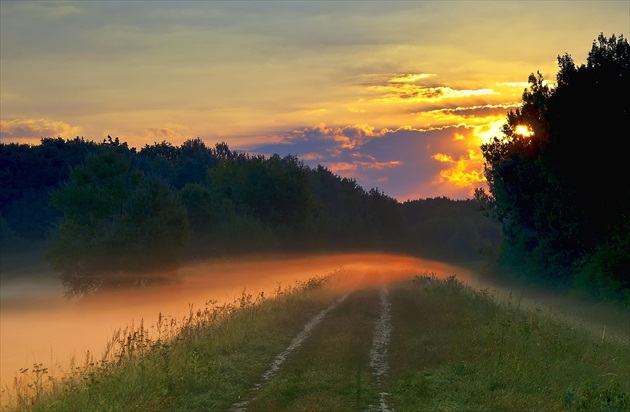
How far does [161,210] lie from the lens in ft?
237

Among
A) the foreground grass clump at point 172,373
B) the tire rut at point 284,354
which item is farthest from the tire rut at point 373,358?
the foreground grass clump at point 172,373

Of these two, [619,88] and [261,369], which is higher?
[619,88]

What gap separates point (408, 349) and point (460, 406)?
26.5 ft

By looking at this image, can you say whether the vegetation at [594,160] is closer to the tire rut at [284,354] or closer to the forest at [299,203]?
the forest at [299,203]

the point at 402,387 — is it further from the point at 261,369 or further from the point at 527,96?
the point at 527,96

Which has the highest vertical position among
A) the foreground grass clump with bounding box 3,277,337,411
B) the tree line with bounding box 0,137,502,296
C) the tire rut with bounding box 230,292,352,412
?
the tree line with bounding box 0,137,502,296

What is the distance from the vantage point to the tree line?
233 ft

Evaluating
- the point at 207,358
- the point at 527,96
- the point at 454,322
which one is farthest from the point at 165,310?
the point at 207,358

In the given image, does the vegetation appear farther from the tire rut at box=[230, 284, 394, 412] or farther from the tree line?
the tree line

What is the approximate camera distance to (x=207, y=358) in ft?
60.8

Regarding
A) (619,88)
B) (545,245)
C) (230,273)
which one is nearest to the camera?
(619,88)

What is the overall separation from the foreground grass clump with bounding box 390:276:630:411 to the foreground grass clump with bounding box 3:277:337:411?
3.85 m

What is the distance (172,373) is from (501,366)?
24.8 ft

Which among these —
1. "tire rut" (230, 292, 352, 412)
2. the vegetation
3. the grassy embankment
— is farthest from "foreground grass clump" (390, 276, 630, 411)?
the vegetation
